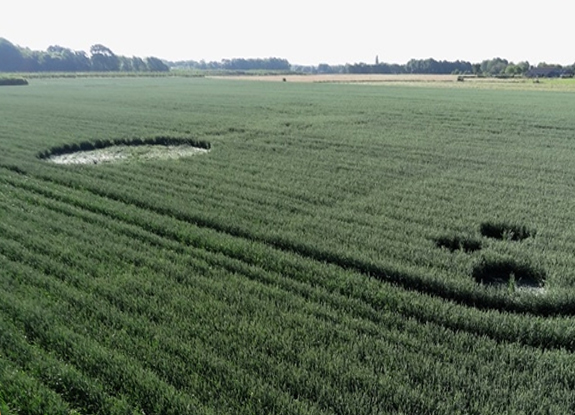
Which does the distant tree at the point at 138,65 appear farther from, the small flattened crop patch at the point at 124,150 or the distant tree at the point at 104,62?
the small flattened crop patch at the point at 124,150

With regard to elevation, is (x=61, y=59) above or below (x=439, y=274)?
above

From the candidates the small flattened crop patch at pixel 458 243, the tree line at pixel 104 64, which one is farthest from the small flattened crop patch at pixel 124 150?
the tree line at pixel 104 64

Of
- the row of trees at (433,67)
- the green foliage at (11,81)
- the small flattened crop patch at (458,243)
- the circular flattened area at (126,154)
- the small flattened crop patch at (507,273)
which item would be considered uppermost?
the row of trees at (433,67)

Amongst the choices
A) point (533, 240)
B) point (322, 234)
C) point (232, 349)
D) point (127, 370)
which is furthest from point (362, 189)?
point (127, 370)

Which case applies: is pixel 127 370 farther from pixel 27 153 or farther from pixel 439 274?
pixel 27 153

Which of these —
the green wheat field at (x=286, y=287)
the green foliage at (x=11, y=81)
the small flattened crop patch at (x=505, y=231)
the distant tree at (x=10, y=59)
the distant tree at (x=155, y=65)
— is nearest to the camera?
the green wheat field at (x=286, y=287)

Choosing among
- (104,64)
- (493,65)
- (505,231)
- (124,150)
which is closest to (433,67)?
(493,65)

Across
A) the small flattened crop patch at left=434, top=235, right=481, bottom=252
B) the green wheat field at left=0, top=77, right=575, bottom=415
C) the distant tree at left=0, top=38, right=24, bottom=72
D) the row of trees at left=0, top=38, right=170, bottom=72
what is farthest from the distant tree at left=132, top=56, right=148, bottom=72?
the small flattened crop patch at left=434, top=235, right=481, bottom=252
